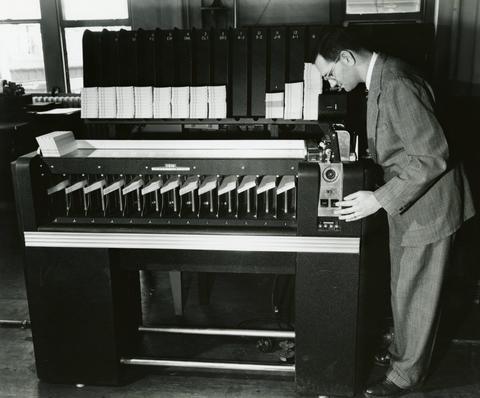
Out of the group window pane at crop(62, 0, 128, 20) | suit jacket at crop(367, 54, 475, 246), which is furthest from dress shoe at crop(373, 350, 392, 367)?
window pane at crop(62, 0, 128, 20)

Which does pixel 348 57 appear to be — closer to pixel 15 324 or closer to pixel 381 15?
pixel 15 324

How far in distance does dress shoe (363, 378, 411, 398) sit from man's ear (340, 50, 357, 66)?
1282 millimetres

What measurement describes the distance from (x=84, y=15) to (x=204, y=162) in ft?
14.1

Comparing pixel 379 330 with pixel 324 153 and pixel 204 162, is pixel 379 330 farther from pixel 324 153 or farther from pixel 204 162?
pixel 204 162

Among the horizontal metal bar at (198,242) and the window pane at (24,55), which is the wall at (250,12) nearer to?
the window pane at (24,55)

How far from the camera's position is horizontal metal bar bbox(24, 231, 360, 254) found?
2.07 m

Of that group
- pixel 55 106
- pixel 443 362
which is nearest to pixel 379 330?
pixel 443 362

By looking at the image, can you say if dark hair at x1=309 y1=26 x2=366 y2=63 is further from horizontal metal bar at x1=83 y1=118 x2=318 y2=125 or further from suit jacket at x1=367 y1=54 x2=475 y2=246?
horizontal metal bar at x1=83 y1=118 x2=318 y2=125

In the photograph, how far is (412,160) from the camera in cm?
189

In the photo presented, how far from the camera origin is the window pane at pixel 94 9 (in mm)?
5621

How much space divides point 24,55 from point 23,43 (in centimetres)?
13

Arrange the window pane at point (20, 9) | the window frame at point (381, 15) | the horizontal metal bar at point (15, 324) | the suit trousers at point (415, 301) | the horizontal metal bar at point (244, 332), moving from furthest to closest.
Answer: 1. the window pane at point (20, 9)
2. the window frame at point (381, 15)
3. the horizontal metal bar at point (15, 324)
4. the horizontal metal bar at point (244, 332)
5. the suit trousers at point (415, 301)

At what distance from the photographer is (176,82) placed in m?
3.04

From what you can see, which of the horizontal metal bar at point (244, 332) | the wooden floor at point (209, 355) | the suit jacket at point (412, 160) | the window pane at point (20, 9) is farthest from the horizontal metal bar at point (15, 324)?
the window pane at point (20, 9)
